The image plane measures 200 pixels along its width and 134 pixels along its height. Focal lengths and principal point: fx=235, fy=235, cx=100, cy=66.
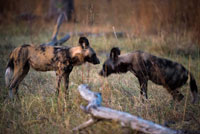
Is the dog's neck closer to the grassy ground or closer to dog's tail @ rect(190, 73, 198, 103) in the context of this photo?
the grassy ground

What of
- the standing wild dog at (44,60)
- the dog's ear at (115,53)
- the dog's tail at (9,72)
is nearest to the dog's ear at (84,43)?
the standing wild dog at (44,60)

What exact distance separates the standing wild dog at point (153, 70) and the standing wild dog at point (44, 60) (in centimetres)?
48

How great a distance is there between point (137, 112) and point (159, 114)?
309mm

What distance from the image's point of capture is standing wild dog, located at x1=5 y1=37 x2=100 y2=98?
358 cm

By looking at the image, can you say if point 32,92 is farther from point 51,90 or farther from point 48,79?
point 48,79

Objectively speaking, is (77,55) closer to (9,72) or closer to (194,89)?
(9,72)

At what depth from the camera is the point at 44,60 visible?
3.64 meters

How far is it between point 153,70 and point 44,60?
170 centimetres

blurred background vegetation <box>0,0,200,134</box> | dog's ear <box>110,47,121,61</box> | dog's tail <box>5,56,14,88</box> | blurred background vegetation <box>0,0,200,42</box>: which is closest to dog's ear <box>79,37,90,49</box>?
blurred background vegetation <box>0,0,200,134</box>

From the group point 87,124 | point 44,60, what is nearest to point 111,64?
point 44,60

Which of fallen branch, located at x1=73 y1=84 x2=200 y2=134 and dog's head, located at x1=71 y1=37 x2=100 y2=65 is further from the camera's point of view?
dog's head, located at x1=71 y1=37 x2=100 y2=65

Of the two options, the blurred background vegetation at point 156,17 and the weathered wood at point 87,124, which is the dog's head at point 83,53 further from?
the blurred background vegetation at point 156,17

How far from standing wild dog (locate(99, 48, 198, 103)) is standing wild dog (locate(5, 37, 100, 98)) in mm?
485

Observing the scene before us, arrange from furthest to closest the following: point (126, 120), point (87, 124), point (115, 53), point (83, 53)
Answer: point (115, 53)
point (83, 53)
point (87, 124)
point (126, 120)
